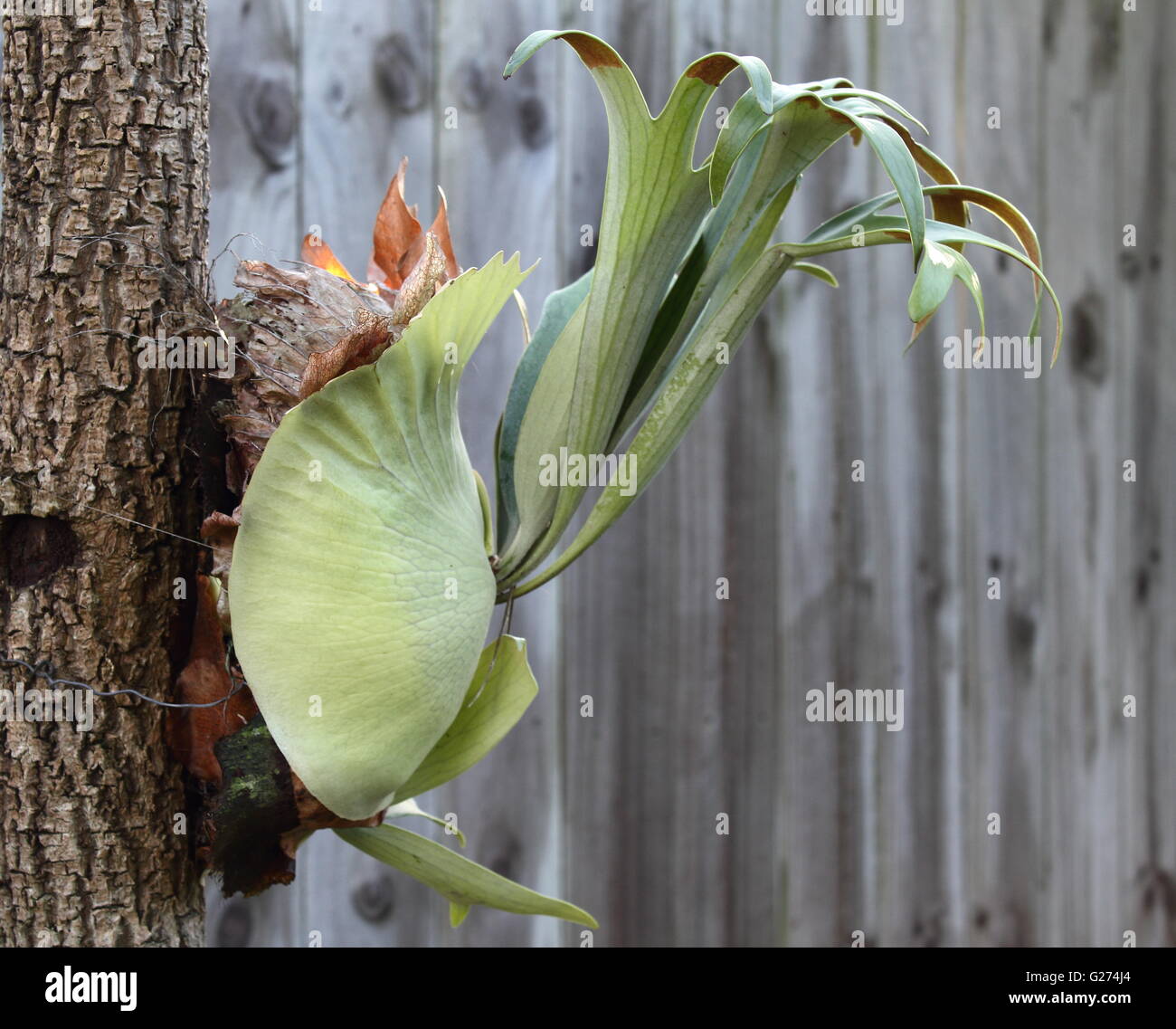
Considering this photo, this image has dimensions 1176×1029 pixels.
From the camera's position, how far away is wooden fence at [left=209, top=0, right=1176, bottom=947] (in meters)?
0.89

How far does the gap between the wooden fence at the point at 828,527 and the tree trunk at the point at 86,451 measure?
40 centimetres

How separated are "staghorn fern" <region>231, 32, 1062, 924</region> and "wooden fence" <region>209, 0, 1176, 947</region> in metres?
0.43

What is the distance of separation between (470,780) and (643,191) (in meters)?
0.63

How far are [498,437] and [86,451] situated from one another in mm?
204

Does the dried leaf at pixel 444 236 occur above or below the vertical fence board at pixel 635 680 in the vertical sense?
above

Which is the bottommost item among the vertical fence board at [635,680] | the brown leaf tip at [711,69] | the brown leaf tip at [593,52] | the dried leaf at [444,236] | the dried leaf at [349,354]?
the vertical fence board at [635,680]

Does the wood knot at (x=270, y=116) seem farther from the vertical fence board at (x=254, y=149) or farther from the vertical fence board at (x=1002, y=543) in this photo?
the vertical fence board at (x=1002, y=543)

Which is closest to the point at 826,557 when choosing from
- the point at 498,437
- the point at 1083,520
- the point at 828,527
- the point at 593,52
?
the point at 828,527

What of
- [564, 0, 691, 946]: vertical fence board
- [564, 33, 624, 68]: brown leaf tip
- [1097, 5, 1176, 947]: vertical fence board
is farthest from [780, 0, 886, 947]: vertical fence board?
[564, 33, 624, 68]: brown leaf tip

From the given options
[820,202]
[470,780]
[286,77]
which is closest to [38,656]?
[470,780]

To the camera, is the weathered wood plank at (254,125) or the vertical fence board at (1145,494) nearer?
the weathered wood plank at (254,125)

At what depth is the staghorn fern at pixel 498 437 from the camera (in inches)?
15.7

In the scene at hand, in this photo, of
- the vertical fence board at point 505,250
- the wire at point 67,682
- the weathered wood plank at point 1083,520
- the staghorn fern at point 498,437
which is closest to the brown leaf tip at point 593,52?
the staghorn fern at point 498,437

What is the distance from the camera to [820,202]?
97 cm
